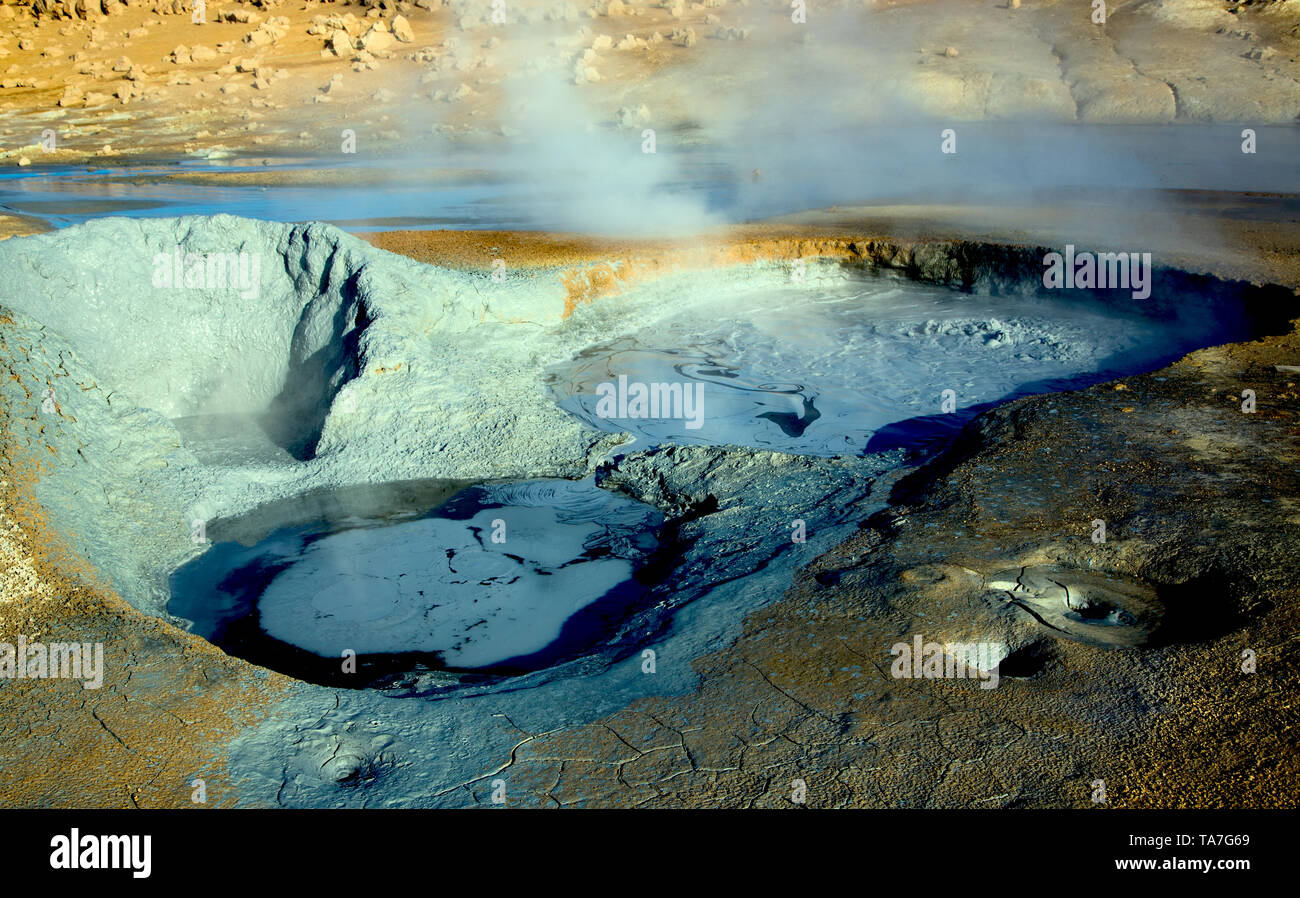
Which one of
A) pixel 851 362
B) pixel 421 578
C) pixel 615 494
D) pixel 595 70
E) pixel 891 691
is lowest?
pixel 421 578

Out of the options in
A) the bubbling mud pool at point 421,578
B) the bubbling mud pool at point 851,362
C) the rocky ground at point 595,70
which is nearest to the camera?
the bubbling mud pool at point 421,578

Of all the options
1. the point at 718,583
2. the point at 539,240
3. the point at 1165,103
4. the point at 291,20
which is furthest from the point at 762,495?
the point at 291,20

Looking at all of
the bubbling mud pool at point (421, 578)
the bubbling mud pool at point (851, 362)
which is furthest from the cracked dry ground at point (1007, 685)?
the bubbling mud pool at point (851, 362)

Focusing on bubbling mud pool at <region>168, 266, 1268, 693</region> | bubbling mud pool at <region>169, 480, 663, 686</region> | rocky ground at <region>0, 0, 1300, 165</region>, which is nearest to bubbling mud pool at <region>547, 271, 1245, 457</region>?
bubbling mud pool at <region>168, 266, 1268, 693</region>

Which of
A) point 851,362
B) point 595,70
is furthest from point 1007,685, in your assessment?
point 595,70

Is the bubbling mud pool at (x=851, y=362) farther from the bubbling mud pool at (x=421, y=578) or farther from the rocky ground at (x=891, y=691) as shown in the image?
the rocky ground at (x=891, y=691)

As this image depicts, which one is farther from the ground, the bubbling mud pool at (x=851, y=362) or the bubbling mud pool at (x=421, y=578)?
the bubbling mud pool at (x=851, y=362)

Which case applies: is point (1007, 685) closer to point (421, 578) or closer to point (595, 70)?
point (421, 578)
